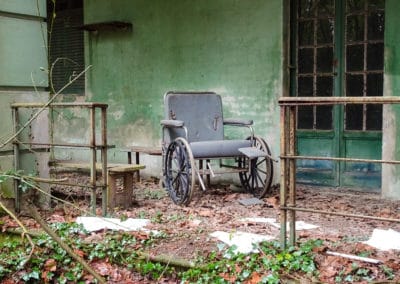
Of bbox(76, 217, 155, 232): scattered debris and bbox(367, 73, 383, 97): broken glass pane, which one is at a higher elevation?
bbox(367, 73, 383, 97): broken glass pane

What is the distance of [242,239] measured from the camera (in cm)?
398

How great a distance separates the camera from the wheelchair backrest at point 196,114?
635cm

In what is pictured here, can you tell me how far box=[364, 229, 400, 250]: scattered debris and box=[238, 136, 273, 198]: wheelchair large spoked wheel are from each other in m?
1.78

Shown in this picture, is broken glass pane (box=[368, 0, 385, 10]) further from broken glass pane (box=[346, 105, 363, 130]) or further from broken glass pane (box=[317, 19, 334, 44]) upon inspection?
broken glass pane (box=[346, 105, 363, 130])

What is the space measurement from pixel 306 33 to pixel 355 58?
730 millimetres

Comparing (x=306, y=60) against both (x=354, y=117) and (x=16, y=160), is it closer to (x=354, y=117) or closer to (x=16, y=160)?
(x=354, y=117)

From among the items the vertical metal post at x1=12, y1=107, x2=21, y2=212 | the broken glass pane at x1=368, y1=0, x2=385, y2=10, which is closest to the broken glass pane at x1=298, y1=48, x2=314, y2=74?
the broken glass pane at x1=368, y1=0, x2=385, y2=10

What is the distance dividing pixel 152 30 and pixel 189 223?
398 centimetres

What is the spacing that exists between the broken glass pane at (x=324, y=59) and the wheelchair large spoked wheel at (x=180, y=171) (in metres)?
2.03

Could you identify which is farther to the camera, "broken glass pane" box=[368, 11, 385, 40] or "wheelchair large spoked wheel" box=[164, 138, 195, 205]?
"broken glass pane" box=[368, 11, 385, 40]

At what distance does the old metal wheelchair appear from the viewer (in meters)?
5.80

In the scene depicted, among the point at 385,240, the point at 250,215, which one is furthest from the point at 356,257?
the point at 250,215

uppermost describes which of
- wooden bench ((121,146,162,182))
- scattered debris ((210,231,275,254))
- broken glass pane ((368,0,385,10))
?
broken glass pane ((368,0,385,10))

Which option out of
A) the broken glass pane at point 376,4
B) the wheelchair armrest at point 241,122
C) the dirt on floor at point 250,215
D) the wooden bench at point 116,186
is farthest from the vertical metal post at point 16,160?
the broken glass pane at point 376,4
